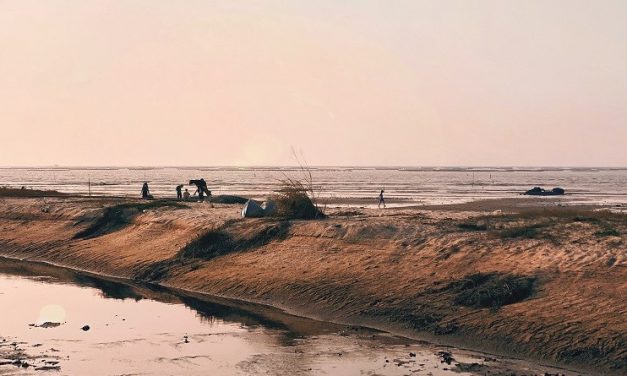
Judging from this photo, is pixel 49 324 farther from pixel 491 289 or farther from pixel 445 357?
pixel 491 289

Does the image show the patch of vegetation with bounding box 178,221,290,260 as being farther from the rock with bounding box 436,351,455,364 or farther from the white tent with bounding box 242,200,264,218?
the rock with bounding box 436,351,455,364

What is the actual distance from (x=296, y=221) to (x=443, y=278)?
426 inches

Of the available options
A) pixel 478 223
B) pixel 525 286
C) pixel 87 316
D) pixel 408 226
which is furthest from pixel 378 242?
pixel 87 316

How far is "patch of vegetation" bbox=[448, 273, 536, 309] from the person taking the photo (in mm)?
22719

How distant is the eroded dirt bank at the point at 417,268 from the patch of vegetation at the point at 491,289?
0.13ft

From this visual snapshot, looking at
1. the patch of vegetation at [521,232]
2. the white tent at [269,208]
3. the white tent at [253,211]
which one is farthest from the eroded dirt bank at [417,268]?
the white tent at [269,208]

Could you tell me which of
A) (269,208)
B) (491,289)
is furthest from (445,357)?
(269,208)

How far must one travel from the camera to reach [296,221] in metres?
35.1

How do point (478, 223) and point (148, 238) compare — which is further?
point (148, 238)

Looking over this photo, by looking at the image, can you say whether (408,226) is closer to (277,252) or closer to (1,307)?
(277,252)

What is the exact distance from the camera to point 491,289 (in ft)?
76.1

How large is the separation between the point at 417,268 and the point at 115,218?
21.0 metres

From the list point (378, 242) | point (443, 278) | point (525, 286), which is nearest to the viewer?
point (525, 286)

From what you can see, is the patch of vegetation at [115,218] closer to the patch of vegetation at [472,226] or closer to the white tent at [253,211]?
the white tent at [253,211]
